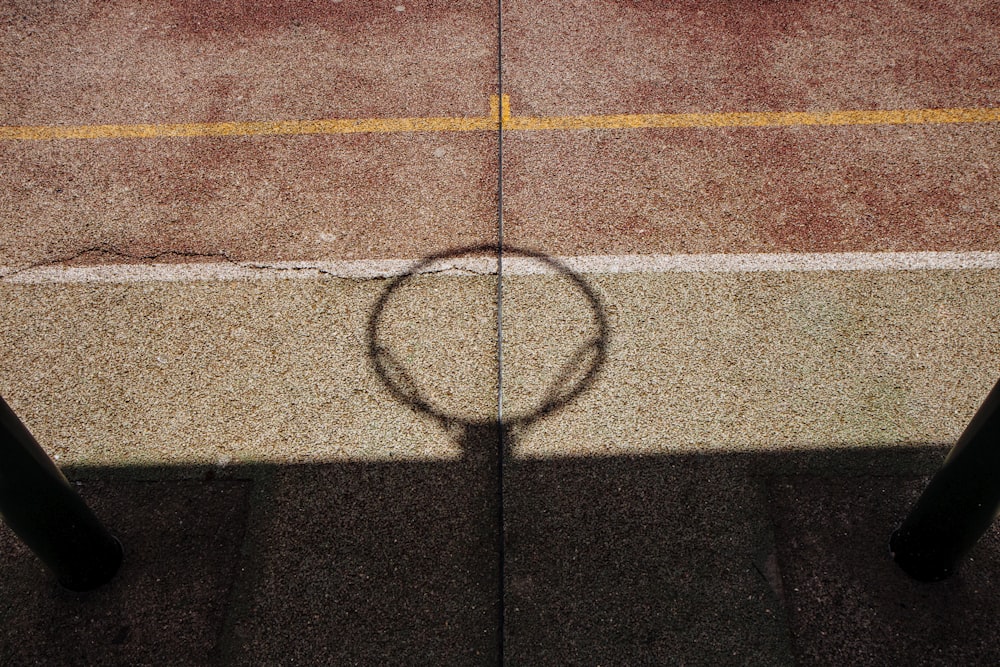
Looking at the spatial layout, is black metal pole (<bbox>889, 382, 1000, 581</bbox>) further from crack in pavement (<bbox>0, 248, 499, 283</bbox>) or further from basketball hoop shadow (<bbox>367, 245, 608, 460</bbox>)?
crack in pavement (<bbox>0, 248, 499, 283</bbox>)

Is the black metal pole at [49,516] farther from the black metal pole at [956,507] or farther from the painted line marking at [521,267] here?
the black metal pole at [956,507]

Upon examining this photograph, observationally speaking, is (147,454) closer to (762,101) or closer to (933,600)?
(933,600)

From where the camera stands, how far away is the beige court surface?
287cm

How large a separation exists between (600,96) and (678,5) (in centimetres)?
158

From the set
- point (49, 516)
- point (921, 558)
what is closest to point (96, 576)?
point (49, 516)

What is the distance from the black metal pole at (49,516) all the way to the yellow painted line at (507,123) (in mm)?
3181

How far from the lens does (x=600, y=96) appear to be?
5332mm

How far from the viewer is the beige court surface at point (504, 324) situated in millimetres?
2871

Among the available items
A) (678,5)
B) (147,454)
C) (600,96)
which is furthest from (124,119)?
(678,5)

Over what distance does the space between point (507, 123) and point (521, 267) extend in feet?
4.82

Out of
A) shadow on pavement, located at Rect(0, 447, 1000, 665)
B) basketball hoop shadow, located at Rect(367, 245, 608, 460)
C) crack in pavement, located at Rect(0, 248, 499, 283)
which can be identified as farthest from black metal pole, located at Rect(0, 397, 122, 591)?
crack in pavement, located at Rect(0, 248, 499, 283)

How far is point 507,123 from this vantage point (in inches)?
201

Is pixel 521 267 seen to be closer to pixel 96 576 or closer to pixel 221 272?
pixel 221 272

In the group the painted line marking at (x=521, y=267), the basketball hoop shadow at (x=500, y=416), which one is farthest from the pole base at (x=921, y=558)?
the painted line marking at (x=521, y=267)
